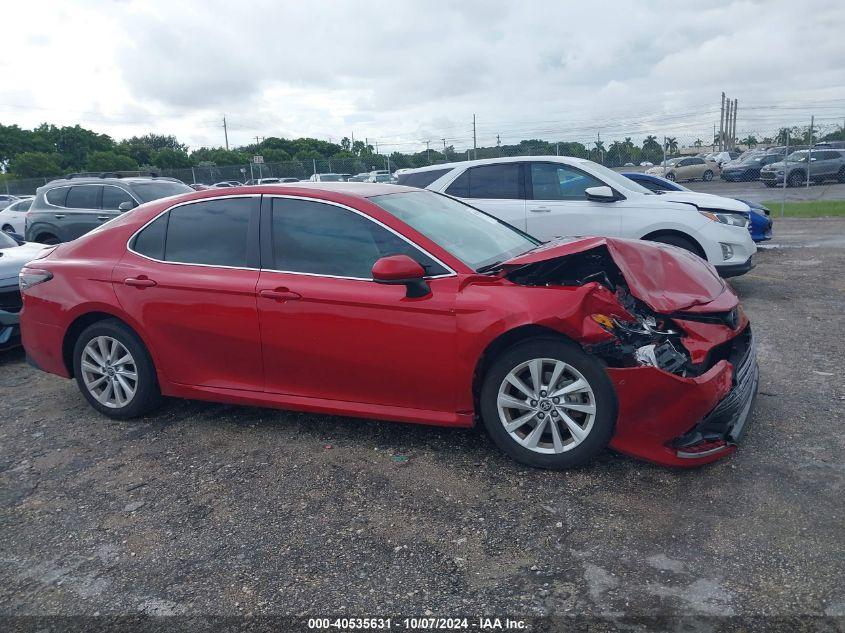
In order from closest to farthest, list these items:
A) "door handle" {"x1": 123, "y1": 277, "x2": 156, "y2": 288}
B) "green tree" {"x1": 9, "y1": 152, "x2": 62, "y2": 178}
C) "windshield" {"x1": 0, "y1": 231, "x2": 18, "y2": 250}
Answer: "door handle" {"x1": 123, "y1": 277, "x2": 156, "y2": 288}, "windshield" {"x1": 0, "y1": 231, "x2": 18, "y2": 250}, "green tree" {"x1": 9, "y1": 152, "x2": 62, "y2": 178}

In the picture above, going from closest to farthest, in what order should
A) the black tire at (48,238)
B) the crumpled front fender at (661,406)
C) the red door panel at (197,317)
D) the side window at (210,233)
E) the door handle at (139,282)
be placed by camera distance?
the crumpled front fender at (661,406)
the red door panel at (197,317)
the side window at (210,233)
the door handle at (139,282)
the black tire at (48,238)

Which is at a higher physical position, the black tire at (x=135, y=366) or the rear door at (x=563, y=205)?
the rear door at (x=563, y=205)

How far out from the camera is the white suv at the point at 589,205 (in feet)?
25.4

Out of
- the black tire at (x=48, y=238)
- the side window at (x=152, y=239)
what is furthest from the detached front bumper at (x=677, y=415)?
the black tire at (x=48, y=238)

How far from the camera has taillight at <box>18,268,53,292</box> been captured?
5000 mm

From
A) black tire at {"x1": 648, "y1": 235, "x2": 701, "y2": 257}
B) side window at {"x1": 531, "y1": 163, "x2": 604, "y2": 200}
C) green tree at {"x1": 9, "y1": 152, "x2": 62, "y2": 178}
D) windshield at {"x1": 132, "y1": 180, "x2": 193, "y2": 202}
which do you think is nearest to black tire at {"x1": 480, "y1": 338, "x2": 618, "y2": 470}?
black tire at {"x1": 648, "y1": 235, "x2": 701, "y2": 257}

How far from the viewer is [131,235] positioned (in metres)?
4.82

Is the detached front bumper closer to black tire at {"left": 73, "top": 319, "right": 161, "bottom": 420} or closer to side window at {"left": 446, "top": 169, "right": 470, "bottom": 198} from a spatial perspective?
black tire at {"left": 73, "top": 319, "right": 161, "bottom": 420}

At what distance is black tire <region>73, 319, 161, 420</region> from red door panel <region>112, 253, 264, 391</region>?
0.12m

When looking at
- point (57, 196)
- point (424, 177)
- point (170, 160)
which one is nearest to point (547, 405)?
point (424, 177)

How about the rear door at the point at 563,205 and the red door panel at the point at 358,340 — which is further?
the rear door at the point at 563,205

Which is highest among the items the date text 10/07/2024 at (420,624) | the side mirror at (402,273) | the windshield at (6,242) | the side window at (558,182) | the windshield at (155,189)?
the windshield at (155,189)

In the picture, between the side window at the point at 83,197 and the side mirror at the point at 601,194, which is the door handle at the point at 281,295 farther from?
the side window at the point at 83,197

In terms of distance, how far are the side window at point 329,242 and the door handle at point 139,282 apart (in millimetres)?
919
